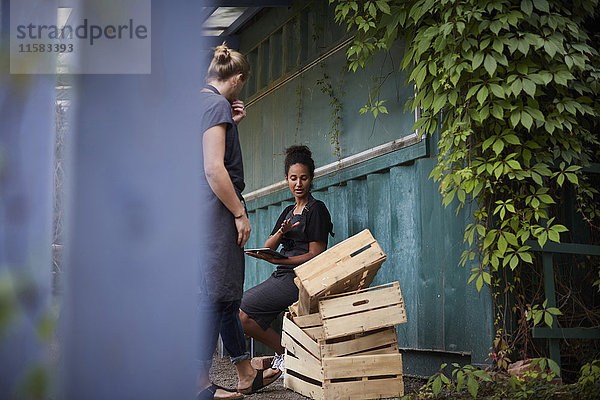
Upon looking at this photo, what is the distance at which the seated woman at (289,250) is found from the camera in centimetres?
535

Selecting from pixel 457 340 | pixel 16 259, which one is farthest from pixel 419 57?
pixel 16 259

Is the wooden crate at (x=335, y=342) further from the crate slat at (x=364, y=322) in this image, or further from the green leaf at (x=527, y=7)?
the green leaf at (x=527, y=7)

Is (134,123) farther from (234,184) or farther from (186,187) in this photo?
(234,184)

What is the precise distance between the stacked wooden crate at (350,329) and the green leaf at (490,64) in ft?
4.03

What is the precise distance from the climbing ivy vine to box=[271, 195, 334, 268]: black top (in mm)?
1369

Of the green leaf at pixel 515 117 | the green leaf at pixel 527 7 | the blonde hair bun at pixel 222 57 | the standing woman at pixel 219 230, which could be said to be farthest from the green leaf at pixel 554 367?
the blonde hair bun at pixel 222 57

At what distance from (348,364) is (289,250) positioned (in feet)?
5.57

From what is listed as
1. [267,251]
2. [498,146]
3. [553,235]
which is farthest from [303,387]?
[498,146]

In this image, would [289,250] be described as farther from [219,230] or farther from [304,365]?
[219,230]

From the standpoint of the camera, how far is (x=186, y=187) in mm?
1119

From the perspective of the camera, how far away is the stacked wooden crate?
4125 mm

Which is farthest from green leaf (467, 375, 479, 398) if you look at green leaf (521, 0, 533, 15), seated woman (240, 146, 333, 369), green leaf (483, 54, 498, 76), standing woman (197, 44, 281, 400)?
green leaf (521, 0, 533, 15)

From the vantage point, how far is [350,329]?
165 inches

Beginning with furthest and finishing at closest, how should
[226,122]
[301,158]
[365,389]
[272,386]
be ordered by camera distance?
[301,158] < [272,386] < [365,389] < [226,122]
